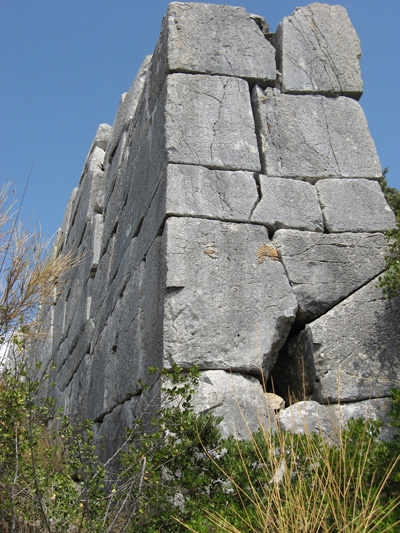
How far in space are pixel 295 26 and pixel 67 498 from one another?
3.48 metres

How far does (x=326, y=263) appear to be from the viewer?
3.66 m

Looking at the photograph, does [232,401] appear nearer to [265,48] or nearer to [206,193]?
[206,193]

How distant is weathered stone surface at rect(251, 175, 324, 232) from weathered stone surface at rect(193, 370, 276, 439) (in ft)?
3.25

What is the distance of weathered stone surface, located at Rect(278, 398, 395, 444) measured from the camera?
316cm

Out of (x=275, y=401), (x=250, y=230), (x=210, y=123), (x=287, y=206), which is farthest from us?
(x=210, y=123)

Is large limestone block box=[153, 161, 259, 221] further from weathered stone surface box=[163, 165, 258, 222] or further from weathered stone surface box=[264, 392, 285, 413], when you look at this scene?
weathered stone surface box=[264, 392, 285, 413]

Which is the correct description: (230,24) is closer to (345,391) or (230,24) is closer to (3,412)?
(345,391)

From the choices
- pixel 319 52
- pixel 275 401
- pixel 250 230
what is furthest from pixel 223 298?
pixel 319 52

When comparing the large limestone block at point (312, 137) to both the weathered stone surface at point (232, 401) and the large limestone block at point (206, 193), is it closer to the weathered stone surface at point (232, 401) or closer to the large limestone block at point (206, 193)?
the large limestone block at point (206, 193)

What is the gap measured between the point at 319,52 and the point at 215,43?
2.51 ft

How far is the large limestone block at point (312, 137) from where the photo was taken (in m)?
3.99

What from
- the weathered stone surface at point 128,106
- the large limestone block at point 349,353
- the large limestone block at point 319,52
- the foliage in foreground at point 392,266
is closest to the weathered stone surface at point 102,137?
the weathered stone surface at point 128,106

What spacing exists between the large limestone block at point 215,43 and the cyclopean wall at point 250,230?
1 centimetres

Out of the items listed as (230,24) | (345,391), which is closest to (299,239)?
(345,391)
